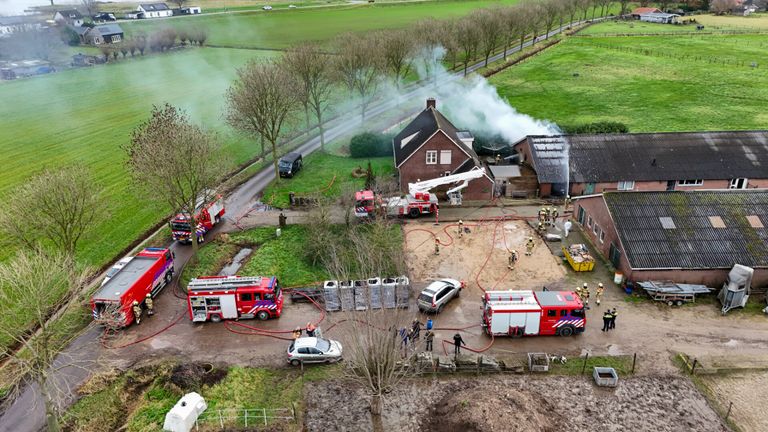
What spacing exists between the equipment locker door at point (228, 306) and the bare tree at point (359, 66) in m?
44.7

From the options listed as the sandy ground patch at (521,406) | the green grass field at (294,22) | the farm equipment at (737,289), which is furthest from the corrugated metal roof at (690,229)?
the green grass field at (294,22)

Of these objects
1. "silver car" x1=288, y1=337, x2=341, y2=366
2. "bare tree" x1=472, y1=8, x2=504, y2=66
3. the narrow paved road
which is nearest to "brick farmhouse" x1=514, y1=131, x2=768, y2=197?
the narrow paved road

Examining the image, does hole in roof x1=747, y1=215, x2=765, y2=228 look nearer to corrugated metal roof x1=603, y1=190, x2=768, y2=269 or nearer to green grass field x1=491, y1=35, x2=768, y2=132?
corrugated metal roof x1=603, y1=190, x2=768, y2=269

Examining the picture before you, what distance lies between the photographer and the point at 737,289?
29516 millimetres

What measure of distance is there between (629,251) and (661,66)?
84.5 meters

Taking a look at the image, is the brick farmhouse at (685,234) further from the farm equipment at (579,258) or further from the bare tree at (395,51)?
the bare tree at (395,51)

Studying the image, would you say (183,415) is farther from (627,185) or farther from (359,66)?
(359,66)

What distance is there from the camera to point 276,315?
98.0 ft

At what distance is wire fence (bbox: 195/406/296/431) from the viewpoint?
2202 centimetres

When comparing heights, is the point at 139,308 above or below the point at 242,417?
above

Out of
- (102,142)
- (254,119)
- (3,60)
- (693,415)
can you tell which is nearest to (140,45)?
(3,60)

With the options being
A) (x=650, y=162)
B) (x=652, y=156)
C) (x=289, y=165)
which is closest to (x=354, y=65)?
(x=289, y=165)

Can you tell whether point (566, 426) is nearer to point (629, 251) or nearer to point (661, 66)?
point (629, 251)

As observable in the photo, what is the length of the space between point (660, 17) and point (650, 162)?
454 feet
